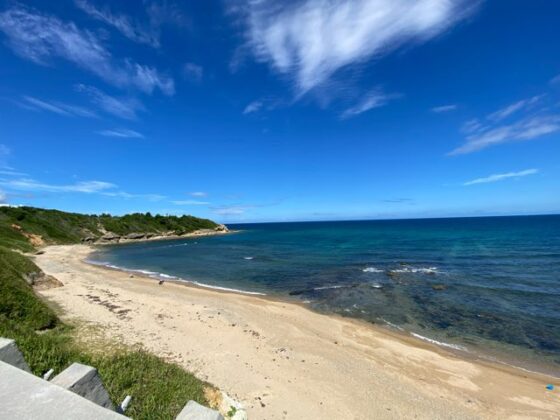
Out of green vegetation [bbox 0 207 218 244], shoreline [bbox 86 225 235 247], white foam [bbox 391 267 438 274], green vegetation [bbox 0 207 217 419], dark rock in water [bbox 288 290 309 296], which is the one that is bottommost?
dark rock in water [bbox 288 290 309 296]

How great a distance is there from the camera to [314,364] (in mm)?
11594

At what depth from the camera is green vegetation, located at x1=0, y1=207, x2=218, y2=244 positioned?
175 feet

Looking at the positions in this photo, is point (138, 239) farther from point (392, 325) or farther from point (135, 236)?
point (392, 325)

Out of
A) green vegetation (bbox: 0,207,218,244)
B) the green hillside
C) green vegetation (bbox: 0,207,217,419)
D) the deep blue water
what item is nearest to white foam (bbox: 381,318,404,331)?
the deep blue water

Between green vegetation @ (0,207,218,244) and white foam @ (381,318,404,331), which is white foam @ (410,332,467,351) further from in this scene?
green vegetation @ (0,207,218,244)

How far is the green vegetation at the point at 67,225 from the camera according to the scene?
175 ft

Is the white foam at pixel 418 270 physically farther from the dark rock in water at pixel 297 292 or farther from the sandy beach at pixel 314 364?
the sandy beach at pixel 314 364

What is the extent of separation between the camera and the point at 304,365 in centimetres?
1141

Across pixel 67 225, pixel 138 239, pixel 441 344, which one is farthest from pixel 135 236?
pixel 441 344

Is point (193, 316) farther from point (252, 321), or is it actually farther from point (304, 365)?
Answer: point (304, 365)

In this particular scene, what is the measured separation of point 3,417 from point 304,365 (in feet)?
36.2

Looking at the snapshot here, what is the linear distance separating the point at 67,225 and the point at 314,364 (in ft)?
297

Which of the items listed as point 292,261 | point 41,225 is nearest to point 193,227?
point 41,225

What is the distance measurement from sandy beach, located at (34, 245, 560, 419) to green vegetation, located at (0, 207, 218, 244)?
36.2m
